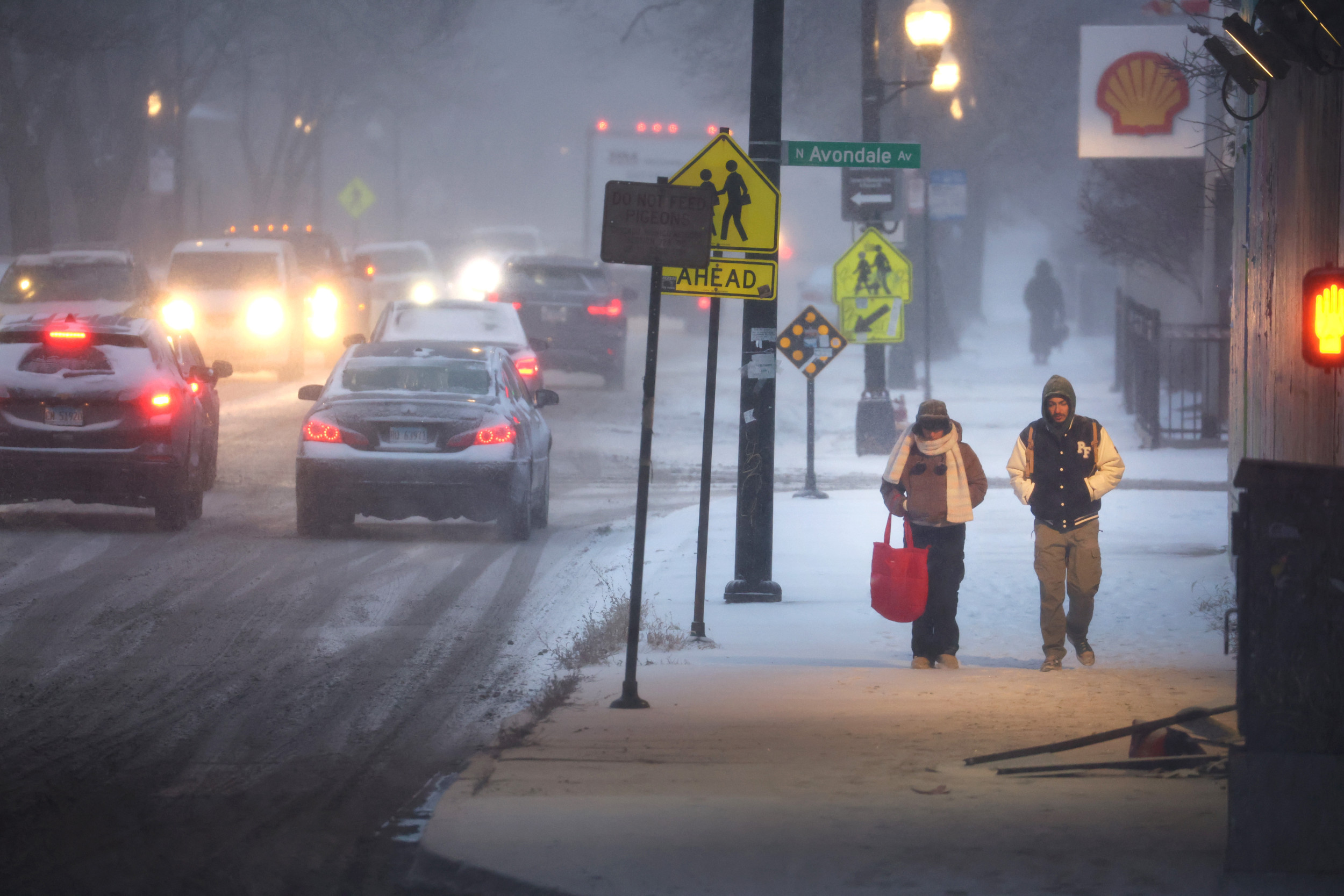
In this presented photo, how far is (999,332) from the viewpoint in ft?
193

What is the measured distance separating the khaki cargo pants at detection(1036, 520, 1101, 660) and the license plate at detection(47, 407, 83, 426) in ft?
25.2

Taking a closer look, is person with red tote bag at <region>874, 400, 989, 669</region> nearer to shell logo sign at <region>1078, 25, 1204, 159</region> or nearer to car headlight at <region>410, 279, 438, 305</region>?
shell logo sign at <region>1078, 25, 1204, 159</region>

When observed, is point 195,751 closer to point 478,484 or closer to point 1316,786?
point 1316,786

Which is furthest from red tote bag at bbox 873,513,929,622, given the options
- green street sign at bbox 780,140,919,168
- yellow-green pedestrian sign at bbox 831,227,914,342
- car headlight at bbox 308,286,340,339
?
car headlight at bbox 308,286,340,339

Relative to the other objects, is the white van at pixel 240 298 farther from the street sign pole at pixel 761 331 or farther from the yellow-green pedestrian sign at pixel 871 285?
the street sign pole at pixel 761 331

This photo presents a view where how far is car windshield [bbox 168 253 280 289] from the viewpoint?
2706 cm

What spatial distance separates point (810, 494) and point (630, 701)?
9842 mm

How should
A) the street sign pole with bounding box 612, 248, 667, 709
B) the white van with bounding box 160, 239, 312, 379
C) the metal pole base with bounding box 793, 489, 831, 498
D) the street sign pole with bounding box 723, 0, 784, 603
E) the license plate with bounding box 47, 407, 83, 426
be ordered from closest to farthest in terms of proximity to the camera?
the street sign pole with bounding box 612, 248, 667, 709 < the street sign pole with bounding box 723, 0, 784, 603 < the license plate with bounding box 47, 407, 83, 426 < the metal pole base with bounding box 793, 489, 831, 498 < the white van with bounding box 160, 239, 312, 379

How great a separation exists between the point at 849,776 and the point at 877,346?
15953mm

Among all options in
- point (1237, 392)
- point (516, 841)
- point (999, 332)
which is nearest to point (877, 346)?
point (1237, 392)

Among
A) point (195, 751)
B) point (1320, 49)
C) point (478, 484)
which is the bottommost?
point (195, 751)

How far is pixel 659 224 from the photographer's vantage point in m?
8.46

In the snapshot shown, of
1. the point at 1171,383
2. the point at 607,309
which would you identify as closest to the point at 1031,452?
the point at 1171,383

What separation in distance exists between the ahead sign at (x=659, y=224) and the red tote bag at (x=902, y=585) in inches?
82.6
